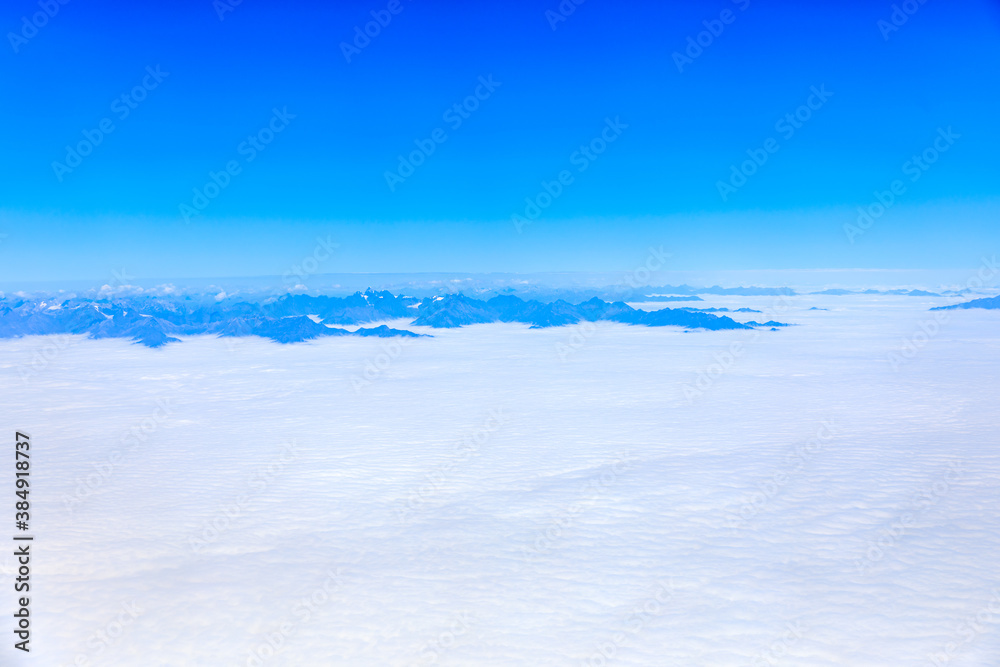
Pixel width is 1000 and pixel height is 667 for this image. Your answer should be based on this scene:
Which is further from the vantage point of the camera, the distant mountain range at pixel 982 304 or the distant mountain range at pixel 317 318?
the distant mountain range at pixel 982 304

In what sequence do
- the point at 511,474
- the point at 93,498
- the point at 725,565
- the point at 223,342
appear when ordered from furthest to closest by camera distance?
the point at 223,342, the point at 511,474, the point at 93,498, the point at 725,565

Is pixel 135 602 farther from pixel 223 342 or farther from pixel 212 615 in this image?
pixel 223 342

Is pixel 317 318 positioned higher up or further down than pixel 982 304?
further down

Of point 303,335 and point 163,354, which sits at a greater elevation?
point 303,335

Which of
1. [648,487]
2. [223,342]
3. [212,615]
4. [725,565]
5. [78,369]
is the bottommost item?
[212,615]

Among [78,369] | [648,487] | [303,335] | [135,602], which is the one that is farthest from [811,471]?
[303,335]

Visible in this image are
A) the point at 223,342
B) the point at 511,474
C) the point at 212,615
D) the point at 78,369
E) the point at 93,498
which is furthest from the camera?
the point at 223,342

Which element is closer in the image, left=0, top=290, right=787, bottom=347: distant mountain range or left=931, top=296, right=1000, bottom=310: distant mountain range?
left=0, top=290, right=787, bottom=347: distant mountain range

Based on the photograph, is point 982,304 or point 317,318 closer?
point 982,304
